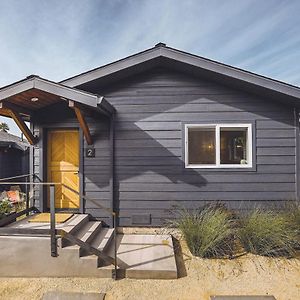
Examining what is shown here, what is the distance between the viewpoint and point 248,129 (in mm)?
4910

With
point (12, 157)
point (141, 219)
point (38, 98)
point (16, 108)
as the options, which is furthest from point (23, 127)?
point (12, 157)

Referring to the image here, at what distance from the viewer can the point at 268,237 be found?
3652 mm

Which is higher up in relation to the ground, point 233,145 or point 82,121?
point 82,121

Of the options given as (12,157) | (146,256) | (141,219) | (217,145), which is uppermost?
(217,145)

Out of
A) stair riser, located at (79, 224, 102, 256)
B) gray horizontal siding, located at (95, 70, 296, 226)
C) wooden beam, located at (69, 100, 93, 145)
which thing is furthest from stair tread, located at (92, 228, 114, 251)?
wooden beam, located at (69, 100, 93, 145)

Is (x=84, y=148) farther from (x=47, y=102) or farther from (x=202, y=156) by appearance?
(x=202, y=156)

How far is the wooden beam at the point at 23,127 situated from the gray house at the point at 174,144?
5 centimetres

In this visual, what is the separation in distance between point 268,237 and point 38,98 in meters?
5.00

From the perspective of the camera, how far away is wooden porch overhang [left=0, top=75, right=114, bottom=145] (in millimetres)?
3793

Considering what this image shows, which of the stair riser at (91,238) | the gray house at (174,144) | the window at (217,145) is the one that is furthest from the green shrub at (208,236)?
the stair riser at (91,238)

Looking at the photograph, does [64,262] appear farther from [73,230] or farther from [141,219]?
[141,219]

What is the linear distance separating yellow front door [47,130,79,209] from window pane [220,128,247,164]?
340cm

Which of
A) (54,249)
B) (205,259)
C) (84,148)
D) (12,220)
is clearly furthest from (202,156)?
(12,220)

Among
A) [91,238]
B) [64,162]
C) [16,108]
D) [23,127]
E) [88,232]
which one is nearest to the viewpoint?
[91,238]
